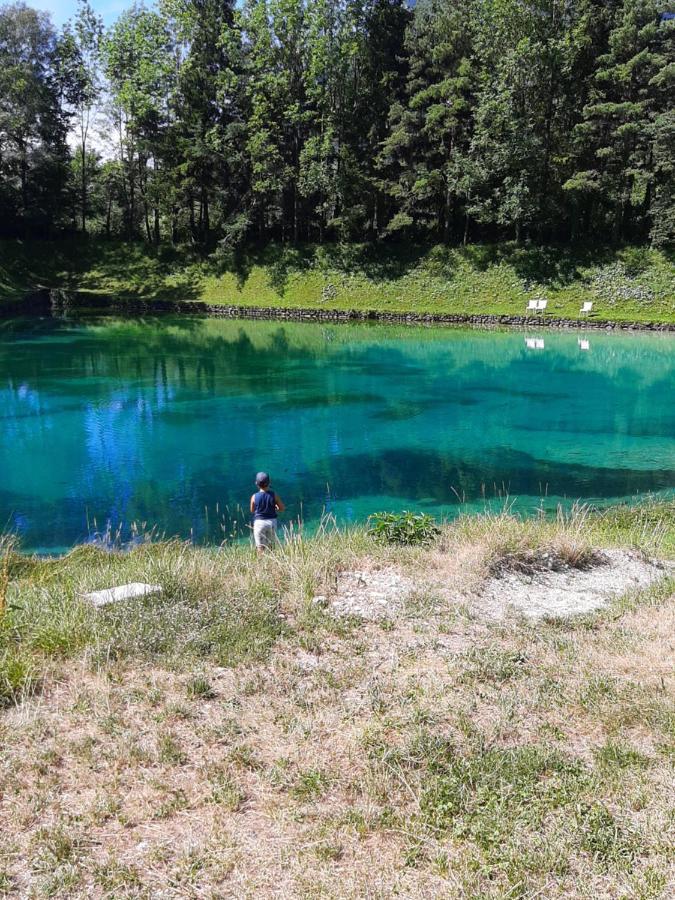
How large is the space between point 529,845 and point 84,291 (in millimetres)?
49799

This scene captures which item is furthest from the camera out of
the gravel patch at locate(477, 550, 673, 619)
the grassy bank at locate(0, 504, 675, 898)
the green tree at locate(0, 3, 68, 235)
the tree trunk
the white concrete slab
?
the tree trunk

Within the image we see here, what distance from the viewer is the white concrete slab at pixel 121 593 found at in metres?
6.02

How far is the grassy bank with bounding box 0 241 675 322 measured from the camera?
39094 mm

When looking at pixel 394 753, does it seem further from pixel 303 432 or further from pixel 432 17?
pixel 432 17

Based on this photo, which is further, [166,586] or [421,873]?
[166,586]

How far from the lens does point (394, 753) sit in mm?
4047

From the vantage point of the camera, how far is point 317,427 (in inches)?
725

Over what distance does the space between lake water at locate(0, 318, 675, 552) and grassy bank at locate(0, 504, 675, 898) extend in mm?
5095

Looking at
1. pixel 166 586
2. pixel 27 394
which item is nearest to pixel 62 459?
pixel 27 394

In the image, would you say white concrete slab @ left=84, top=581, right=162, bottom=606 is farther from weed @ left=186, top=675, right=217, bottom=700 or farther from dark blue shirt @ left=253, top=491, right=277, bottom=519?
dark blue shirt @ left=253, top=491, right=277, bottom=519

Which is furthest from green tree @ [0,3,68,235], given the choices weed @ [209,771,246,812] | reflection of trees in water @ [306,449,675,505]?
weed @ [209,771,246,812]

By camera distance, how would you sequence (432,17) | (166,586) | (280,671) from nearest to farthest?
(280,671) → (166,586) → (432,17)

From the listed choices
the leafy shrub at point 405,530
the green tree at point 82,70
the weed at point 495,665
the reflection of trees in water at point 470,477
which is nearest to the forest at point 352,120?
the green tree at point 82,70

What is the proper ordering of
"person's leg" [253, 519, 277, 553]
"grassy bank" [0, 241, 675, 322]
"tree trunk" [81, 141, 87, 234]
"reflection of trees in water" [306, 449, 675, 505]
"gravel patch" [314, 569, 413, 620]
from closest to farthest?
"gravel patch" [314, 569, 413, 620] → "person's leg" [253, 519, 277, 553] → "reflection of trees in water" [306, 449, 675, 505] → "grassy bank" [0, 241, 675, 322] → "tree trunk" [81, 141, 87, 234]
